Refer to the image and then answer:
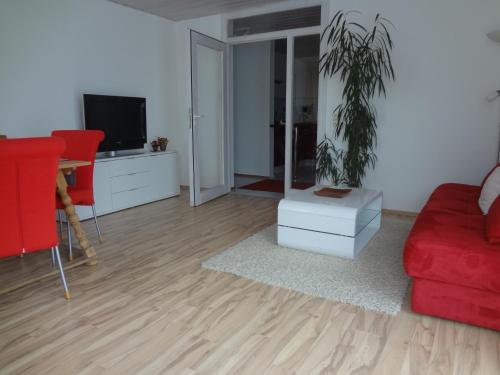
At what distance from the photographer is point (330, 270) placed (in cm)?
274

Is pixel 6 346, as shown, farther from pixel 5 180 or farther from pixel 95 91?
pixel 95 91

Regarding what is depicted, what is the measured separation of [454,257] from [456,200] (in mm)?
1231

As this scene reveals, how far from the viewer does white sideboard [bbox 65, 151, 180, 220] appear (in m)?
4.24

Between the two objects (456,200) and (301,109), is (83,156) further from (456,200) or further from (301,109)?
(301,109)

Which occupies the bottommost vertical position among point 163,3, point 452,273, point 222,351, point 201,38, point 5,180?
point 222,351

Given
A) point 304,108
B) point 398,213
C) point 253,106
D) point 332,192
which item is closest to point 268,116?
point 253,106

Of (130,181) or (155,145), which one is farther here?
(155,145)

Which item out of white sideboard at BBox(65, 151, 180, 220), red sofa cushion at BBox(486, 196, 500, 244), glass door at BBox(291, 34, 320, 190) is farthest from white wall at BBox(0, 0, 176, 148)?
red sofa cushion at BBox(486, 196, 500, 244)

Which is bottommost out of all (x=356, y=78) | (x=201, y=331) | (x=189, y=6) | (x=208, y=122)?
(x=201, y=331)

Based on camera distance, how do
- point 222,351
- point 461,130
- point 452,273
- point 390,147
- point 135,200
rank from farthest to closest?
1. point 135,200
2. point 390,147
3. point 461,130
4. point 452,273
5. point 222,351

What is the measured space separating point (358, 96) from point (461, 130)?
110 cm

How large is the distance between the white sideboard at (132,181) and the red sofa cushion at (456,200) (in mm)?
3236

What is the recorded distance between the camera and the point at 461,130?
3.97m

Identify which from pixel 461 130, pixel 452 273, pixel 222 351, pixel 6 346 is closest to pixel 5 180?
pixel 6 346
